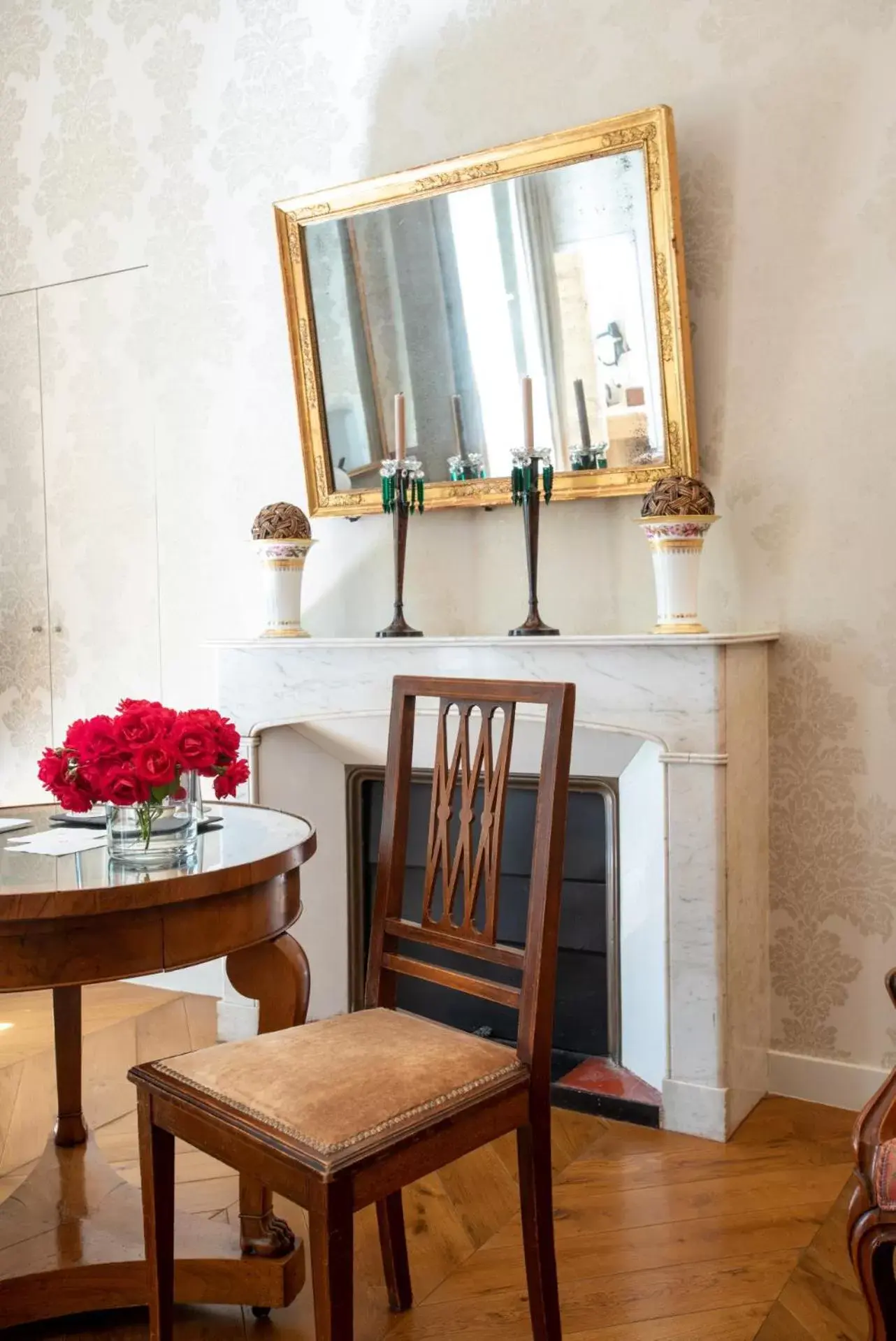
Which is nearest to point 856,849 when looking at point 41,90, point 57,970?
point 57,970

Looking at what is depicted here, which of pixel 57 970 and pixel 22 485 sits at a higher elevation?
pixel 22 485

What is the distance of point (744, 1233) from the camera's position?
205cm

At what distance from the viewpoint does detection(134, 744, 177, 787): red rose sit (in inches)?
61.4


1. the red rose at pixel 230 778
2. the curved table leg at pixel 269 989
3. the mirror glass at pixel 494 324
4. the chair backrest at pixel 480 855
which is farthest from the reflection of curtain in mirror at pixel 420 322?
the curved table leg at pixel 269 989

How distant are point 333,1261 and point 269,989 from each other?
0.53m

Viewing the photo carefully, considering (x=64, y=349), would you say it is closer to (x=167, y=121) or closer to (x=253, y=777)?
(x=167, y=121)

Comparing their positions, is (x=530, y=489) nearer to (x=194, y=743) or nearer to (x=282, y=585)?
(x=282, y=585)

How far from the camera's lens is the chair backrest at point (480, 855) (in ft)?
5.31

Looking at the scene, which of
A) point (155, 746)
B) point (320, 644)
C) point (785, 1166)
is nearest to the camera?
point (155, 746)

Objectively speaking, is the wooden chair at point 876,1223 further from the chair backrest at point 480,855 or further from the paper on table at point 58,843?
the paper on table at point 58,843

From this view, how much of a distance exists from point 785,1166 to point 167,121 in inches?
131

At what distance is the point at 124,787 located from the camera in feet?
5.10

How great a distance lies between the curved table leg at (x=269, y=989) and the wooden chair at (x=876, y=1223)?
816mm

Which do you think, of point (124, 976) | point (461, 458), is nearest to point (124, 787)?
point (124, 976)
